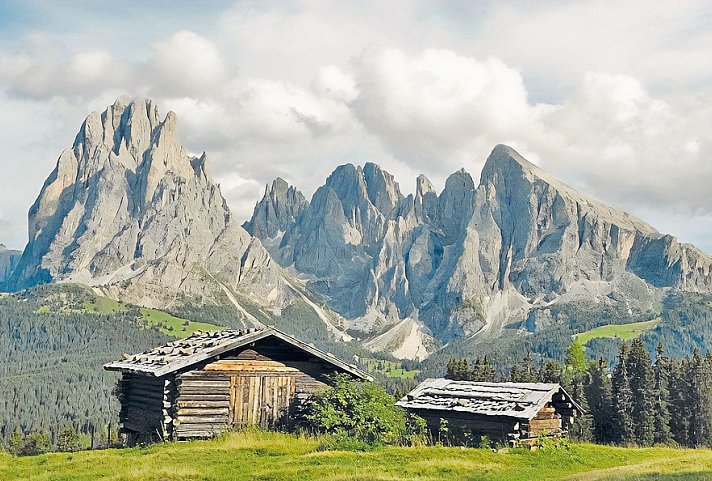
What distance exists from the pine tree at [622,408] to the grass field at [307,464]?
6308 centimetres

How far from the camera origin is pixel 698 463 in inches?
1158

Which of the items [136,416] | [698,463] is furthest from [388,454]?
[136,416]

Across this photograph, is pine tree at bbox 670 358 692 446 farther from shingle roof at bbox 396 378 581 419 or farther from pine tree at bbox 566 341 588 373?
shingle roof at bbox 396 378 581 419

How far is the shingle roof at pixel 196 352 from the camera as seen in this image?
32.7m

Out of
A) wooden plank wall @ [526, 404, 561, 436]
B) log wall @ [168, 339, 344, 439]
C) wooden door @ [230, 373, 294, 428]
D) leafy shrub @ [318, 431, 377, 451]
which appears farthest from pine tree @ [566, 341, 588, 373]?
leafy shrub @ [318, 431, 377, 451]

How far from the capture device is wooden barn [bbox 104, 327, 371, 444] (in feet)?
109

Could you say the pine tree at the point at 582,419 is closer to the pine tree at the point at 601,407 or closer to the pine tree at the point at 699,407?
the pine tree at the point at 601,407

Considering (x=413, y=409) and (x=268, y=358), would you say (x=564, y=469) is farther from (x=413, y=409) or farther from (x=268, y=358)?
(x=268, y=358)

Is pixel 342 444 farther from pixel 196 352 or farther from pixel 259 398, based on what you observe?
pixel 196 352

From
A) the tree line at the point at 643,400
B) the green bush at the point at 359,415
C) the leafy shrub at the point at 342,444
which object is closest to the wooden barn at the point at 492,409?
the green bush at the point at 359,415

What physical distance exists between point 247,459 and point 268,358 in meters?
9.29

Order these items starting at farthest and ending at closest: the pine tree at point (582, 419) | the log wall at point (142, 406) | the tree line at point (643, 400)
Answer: the tree line at point (643, 400) → the pine tree at point (582, 419) → the log wall at point (142, 406)

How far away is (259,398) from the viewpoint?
35.2 metres

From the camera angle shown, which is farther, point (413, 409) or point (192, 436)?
point (413, 409)
